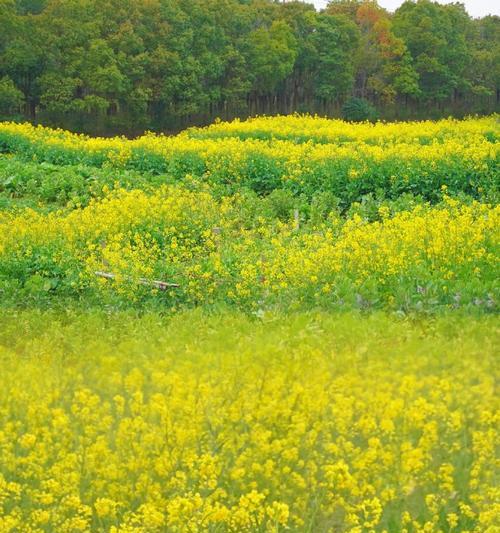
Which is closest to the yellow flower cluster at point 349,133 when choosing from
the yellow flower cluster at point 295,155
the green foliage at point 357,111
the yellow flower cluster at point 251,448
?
the yellow flower cluster at point 295,155

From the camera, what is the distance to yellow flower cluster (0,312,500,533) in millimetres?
3896

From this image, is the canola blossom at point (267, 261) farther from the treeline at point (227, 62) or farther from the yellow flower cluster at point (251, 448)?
the treeline at point (227, 62)

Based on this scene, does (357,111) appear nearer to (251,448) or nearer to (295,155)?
(295,155)

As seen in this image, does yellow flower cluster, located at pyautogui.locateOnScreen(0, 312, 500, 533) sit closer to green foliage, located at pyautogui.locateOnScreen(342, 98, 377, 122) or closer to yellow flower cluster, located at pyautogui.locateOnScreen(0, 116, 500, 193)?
yellow flower cluster, located at pyautogui.locateOnScreen(0, 116, 500, 193)

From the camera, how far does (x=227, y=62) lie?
45.4m

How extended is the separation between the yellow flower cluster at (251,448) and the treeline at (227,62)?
3344 centimetres

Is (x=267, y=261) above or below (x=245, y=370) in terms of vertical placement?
below

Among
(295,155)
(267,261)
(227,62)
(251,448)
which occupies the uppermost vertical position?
(227,62)

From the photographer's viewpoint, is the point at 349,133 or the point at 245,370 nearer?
the point at 245,370

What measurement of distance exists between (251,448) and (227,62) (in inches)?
1686

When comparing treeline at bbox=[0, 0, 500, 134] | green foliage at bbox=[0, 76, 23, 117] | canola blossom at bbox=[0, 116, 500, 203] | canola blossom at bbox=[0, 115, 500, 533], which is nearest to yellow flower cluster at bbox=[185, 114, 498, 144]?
canola blossom at bbox=[0, 116, 500, 203]

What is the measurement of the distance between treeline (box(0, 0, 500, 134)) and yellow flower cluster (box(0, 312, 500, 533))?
33.4 metres

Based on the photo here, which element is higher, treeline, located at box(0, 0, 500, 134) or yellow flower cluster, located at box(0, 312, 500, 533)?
treeline, located at box(0, 0, 500, 134)

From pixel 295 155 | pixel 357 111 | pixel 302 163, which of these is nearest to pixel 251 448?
pixel 302 163
